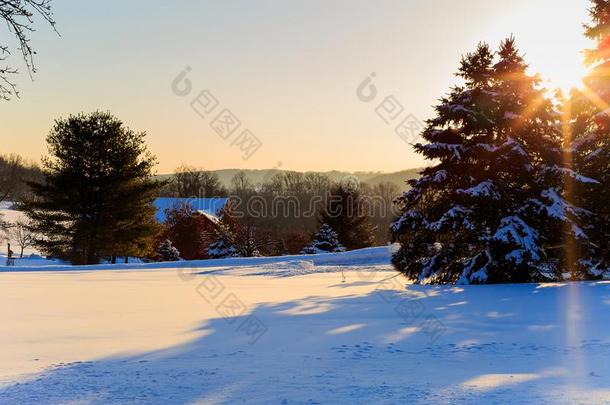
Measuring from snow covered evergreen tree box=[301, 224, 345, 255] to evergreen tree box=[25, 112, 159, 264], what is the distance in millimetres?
15469

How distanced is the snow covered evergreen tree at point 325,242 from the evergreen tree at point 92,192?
15.5 meters

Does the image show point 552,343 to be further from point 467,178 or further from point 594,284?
point 467,178

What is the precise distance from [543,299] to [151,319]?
7737 millimetres

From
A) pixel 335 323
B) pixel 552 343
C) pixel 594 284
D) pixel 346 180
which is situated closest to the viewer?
pixel 552 343

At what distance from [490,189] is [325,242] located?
2873 centimetres

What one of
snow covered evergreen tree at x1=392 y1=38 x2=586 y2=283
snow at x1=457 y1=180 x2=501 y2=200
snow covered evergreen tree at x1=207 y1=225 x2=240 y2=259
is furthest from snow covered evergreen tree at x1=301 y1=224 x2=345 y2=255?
snow at x1=457 y1=180 x2=501 y2=200

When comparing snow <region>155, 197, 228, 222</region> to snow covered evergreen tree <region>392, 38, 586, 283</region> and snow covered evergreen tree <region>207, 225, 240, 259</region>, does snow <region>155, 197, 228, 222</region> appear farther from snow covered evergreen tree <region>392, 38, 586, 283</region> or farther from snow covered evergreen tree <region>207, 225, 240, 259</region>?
snow covered evergreen tree <region>392, 38, 586, 283</region>

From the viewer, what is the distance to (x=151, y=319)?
8.09 m

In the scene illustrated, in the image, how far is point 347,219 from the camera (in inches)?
1800

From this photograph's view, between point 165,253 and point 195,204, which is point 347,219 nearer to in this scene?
point 165,253

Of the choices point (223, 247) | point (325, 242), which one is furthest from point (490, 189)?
point (223, 247)

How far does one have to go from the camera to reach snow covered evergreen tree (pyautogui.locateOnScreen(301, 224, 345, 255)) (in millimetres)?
42406

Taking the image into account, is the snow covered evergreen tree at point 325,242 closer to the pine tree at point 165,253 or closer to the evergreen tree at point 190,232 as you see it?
the pine tree at point 165,253

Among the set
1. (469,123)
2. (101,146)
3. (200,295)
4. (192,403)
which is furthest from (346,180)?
(192,403)
